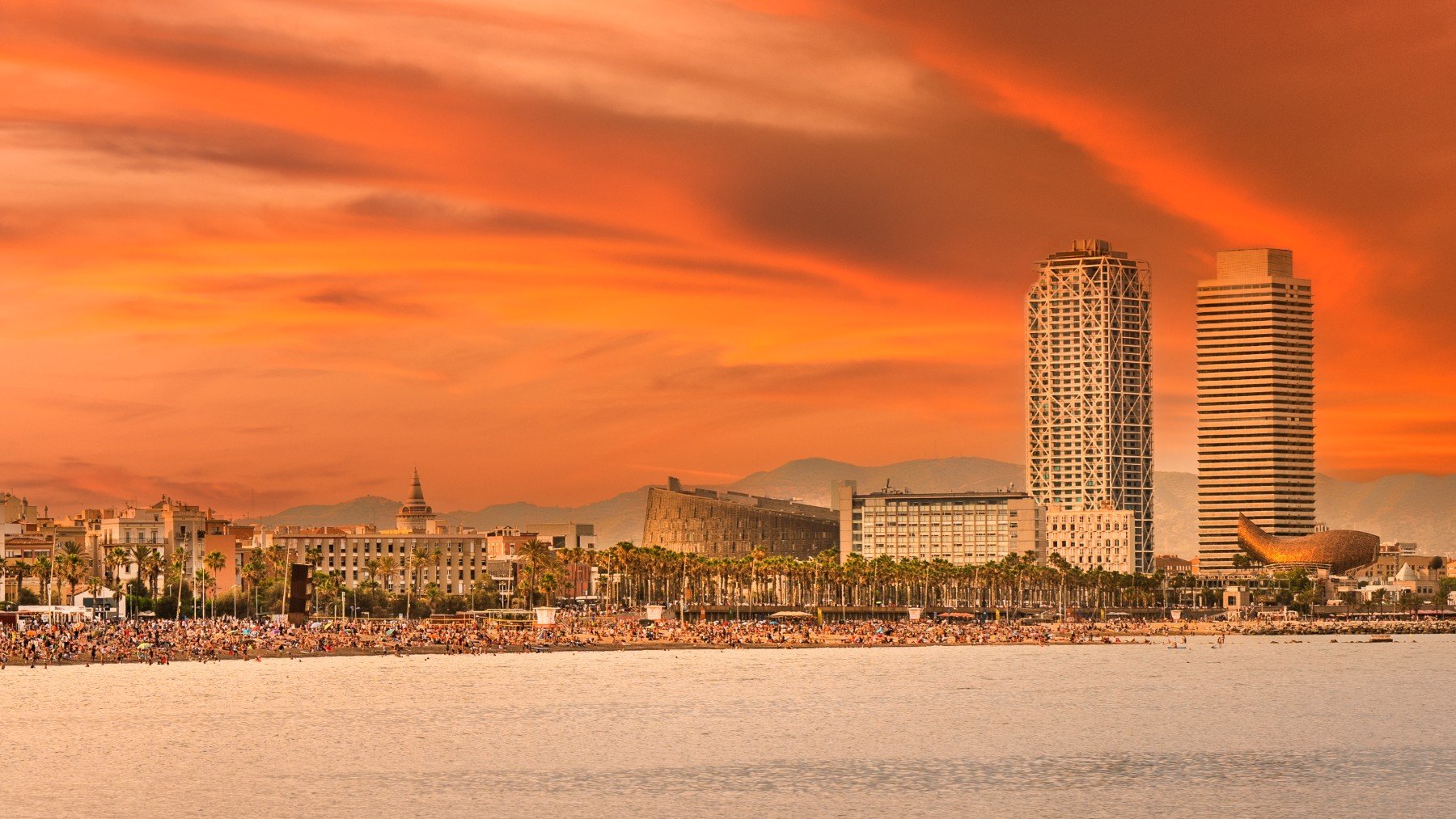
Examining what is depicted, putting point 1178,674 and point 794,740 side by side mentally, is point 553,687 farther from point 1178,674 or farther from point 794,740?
point 1178,674

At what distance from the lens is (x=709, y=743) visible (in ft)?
287

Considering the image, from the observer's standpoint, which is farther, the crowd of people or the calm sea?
the crowd of people

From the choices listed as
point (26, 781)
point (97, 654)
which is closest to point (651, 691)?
point (97, 654)

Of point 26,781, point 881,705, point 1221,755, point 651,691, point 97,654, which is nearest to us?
point 26,781

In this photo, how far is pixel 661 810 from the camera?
2501 inches

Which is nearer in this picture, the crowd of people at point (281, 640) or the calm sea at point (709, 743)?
the calm sea at point (709, 743)

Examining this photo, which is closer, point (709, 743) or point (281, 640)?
point (709, 743)

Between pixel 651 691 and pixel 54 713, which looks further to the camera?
pixel 651 691

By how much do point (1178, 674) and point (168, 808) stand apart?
110m

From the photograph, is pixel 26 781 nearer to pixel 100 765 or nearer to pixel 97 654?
pixel 100 765

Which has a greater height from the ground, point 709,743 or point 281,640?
point 281,640

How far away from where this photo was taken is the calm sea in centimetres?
6638

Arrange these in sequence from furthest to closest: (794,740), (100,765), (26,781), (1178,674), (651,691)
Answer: (1178,674)
(651,691)
(794,740)
(100,765)
(26,781)

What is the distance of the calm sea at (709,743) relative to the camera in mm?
66375
